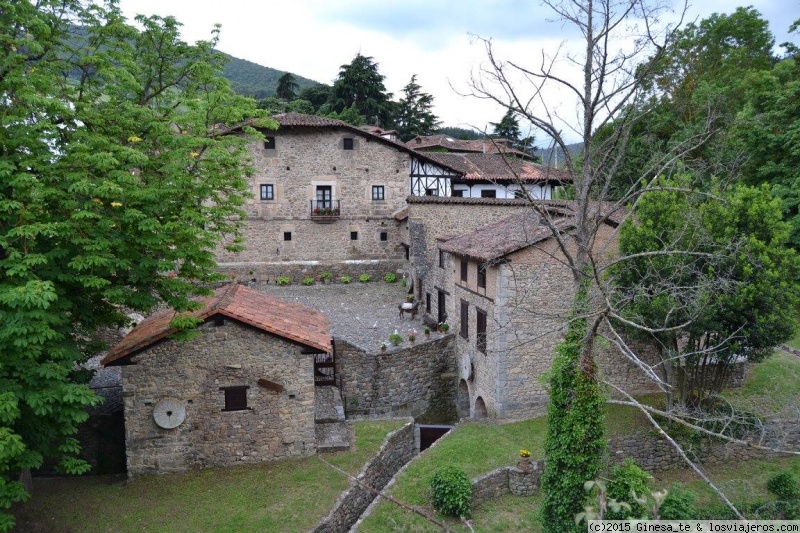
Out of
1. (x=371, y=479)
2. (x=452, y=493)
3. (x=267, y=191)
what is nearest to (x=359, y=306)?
(x=267, y=191)

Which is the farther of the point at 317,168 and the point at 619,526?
the point at 317,168

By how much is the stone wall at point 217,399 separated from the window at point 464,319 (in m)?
6.83

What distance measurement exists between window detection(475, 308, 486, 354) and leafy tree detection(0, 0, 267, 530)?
26.7 ft

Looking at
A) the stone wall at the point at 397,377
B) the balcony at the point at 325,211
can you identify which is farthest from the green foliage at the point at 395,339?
the balcony at the point at 325,211

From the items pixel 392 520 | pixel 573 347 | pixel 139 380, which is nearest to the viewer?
pixel 573 347

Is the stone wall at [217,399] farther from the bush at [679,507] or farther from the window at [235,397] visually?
the bush at [679,507]

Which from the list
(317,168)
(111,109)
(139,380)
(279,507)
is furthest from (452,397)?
(317,168)

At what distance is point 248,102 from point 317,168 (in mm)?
17895

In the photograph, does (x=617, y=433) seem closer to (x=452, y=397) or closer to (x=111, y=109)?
(x=452, y=397)

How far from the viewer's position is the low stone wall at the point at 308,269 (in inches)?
1209

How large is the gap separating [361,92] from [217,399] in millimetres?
41439

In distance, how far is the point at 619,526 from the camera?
24.1ft

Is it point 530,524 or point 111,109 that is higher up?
point 111,109

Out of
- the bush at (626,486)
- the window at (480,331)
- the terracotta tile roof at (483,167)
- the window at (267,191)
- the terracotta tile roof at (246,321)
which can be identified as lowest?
the bush at (626,486)
